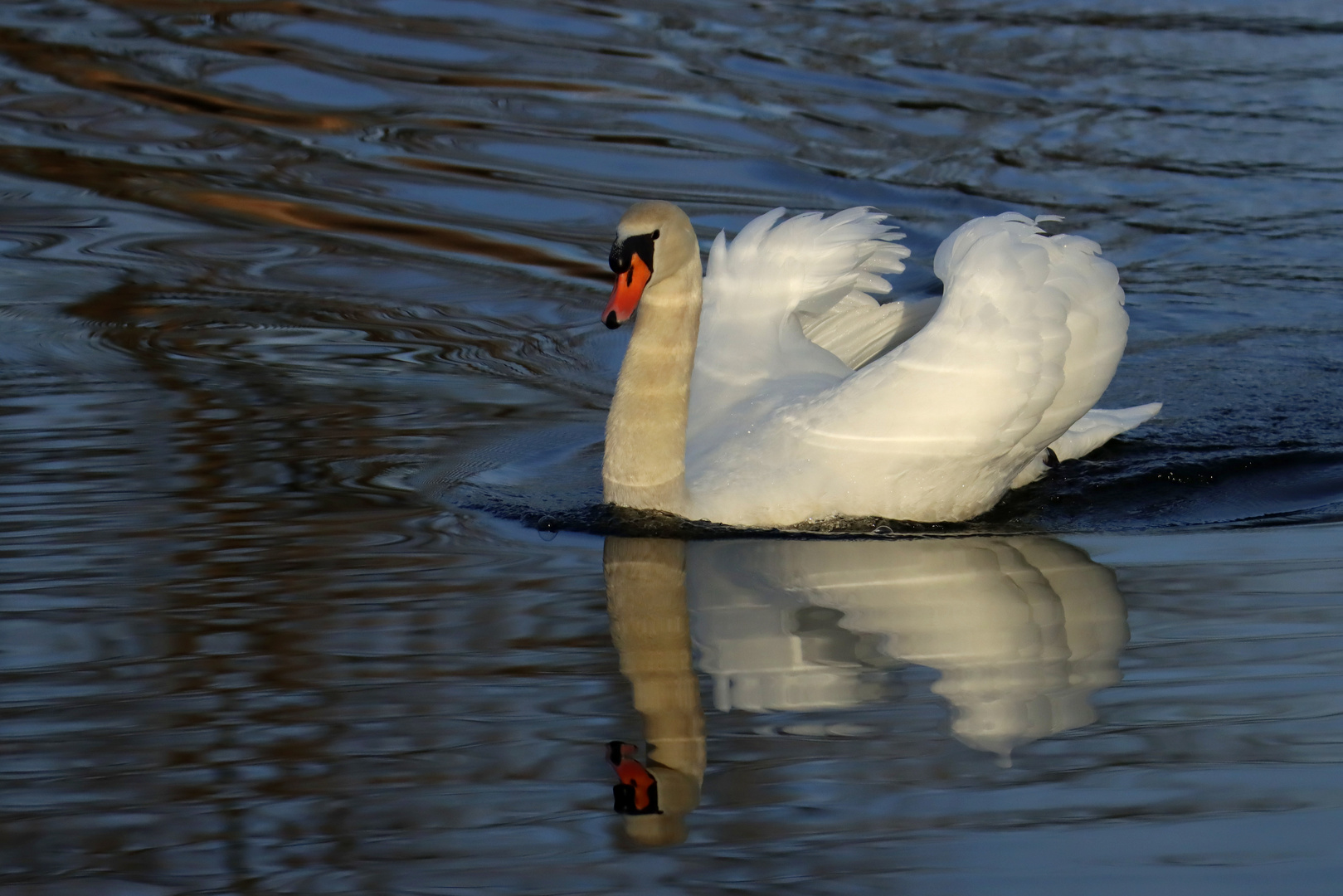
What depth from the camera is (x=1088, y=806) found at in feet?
13.4

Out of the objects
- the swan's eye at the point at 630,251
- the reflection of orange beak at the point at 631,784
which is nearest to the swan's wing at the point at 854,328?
the swan's eye at the point at 630,251

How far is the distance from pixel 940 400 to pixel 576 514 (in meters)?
1.25

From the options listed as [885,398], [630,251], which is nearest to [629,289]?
[630,251]

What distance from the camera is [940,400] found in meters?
6.32

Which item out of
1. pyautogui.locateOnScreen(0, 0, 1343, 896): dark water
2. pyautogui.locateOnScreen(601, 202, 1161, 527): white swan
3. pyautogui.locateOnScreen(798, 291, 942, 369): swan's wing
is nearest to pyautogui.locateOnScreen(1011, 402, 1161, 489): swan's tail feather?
pyautogui.locateOnScreen(0, 0, 1343, 896): dark water

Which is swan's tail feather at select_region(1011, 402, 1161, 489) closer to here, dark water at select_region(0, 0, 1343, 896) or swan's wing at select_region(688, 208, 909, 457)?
dark water at select_region(0, 0, 1343, 896)

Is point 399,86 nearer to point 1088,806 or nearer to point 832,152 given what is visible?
point 832,152

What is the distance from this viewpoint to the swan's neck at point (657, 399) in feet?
21.0

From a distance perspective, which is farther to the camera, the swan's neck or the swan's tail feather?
the swan's tail feather

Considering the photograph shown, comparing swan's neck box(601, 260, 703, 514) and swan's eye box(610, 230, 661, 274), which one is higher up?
swan's eye box(610, 230, 661, 274)

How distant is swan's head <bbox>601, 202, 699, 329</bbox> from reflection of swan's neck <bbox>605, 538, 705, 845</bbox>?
0.75 m

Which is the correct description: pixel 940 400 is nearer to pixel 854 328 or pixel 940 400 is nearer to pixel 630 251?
pixel 630 251

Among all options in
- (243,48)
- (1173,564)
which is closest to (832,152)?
(243,48)

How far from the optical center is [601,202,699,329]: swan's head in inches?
240
